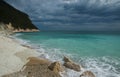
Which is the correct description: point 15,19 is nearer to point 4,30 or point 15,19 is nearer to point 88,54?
point 4,30

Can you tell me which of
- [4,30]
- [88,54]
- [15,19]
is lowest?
[88,54]

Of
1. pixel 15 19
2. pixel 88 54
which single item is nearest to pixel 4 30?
pixel 15 19

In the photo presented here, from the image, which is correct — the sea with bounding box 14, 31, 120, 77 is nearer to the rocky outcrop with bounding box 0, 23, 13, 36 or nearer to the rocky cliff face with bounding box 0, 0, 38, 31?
the rocky outcrop with bounding box 0, 23, 13, 36

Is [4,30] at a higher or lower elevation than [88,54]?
higher

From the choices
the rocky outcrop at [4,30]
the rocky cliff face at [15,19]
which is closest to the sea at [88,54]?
the rocky outcrop at [4,30]

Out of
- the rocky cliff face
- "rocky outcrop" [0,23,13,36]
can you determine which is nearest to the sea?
"rocky outcrop" [0,23,13,36]

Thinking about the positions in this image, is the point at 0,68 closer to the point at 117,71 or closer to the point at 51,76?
the point at 51,76

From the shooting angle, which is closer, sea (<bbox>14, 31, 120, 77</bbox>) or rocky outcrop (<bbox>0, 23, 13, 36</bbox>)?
sea (<bbox>14, 31, 120, 77</bbox>)

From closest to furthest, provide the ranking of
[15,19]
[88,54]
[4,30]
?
[88,54] → [4,30] → [15,19]

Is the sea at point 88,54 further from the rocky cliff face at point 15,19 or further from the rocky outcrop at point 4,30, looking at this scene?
the rocky cliff face at point 15,19

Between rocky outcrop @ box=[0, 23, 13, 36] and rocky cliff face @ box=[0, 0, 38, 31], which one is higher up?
rocky cliff face @ box=[0, 0, 38, 31]

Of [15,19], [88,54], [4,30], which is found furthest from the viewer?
[15,19]

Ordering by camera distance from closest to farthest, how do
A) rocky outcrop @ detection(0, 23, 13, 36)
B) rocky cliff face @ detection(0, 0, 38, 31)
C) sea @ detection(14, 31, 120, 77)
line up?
sea @ detection(14, 31, 120, 77) < rocky outcrop @ detection(0, 23, 13, 36) < rocky cliff face @ detection(0, 0, 38, 31)

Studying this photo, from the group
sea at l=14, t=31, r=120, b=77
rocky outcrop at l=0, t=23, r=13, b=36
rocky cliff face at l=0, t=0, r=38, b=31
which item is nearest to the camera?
sea at l=14, t=31, r=120, b=77
